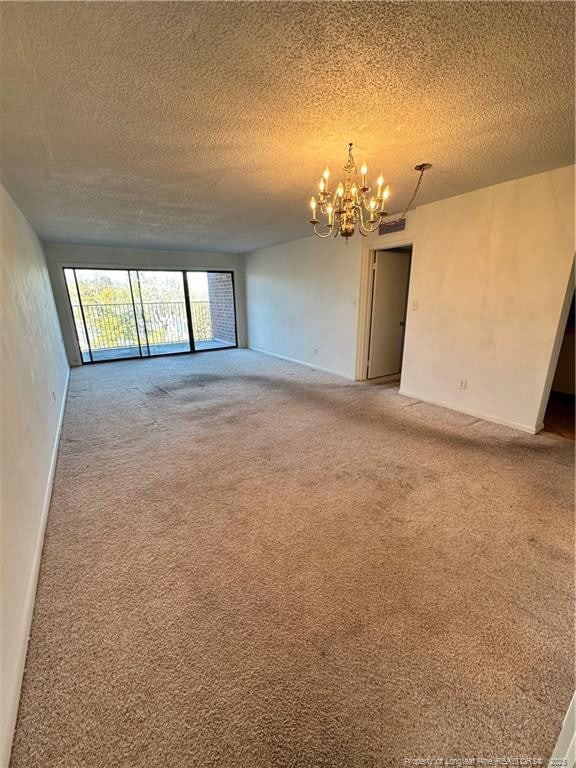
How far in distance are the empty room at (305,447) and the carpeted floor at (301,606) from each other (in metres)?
0.01

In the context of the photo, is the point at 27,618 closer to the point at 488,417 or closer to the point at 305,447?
the point at 305,447

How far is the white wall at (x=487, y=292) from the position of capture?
264cm

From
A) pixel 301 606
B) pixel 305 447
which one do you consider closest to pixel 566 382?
pixel 305 447

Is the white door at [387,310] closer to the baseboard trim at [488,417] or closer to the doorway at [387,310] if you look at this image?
the doorway at [387,310]

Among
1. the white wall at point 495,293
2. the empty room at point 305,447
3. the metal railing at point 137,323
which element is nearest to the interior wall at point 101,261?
the metal railing at point 137,323

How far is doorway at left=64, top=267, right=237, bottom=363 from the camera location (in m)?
6.38

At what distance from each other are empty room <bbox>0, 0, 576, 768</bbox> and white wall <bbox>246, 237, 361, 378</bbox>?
1.12 meters

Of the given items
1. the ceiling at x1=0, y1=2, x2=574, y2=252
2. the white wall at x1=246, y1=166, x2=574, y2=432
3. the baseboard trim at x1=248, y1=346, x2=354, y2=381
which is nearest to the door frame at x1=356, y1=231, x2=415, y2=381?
the white wall at x1=246, y1=166, x2=574, y2=432

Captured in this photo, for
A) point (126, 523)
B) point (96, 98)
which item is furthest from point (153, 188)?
point (126, 523)

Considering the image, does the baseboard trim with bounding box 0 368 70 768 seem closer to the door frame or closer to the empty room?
the empty room

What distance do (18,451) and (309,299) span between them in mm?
4732

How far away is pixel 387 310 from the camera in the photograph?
486cm

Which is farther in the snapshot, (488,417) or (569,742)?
(488,417)

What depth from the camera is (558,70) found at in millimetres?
1431
